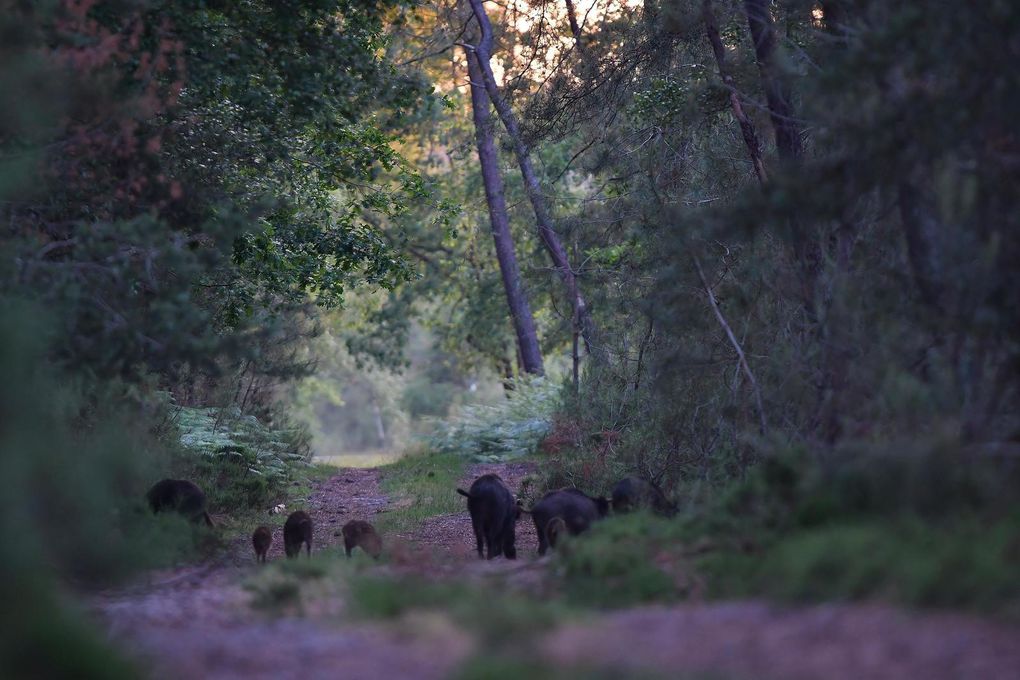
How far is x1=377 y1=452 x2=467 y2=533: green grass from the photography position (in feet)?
53.5

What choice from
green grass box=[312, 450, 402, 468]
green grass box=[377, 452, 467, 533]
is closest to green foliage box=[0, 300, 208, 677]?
green grass box=[377, 452, 467, 533]

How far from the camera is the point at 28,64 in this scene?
8.69 m

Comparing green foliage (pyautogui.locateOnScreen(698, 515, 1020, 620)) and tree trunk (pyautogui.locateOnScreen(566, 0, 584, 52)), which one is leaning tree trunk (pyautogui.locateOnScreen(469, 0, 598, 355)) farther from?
green foliage (pyautogui.locateOnScreen(698, 515, 1020, 620))

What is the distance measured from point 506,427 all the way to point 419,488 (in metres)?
6.87

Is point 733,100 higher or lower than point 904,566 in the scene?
higher

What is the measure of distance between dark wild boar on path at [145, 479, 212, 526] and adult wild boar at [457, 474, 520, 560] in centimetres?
270

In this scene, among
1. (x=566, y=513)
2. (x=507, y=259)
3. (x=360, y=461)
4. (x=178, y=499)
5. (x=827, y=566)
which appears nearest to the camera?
(x=827, y=566)

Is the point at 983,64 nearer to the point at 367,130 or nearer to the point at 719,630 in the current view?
the point at 719,630

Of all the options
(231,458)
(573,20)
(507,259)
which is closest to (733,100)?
(573,20)

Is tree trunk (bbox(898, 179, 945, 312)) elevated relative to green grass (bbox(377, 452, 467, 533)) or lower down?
elevated

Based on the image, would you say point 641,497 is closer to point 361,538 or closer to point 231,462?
point 361,538

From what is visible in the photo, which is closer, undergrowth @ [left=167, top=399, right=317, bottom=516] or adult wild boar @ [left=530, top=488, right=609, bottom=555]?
adult wild boar @ [left=530, top=488, right=609, bottom=555]

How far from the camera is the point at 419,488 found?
20.0 m

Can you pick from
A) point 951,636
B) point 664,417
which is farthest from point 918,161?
point 664,417
